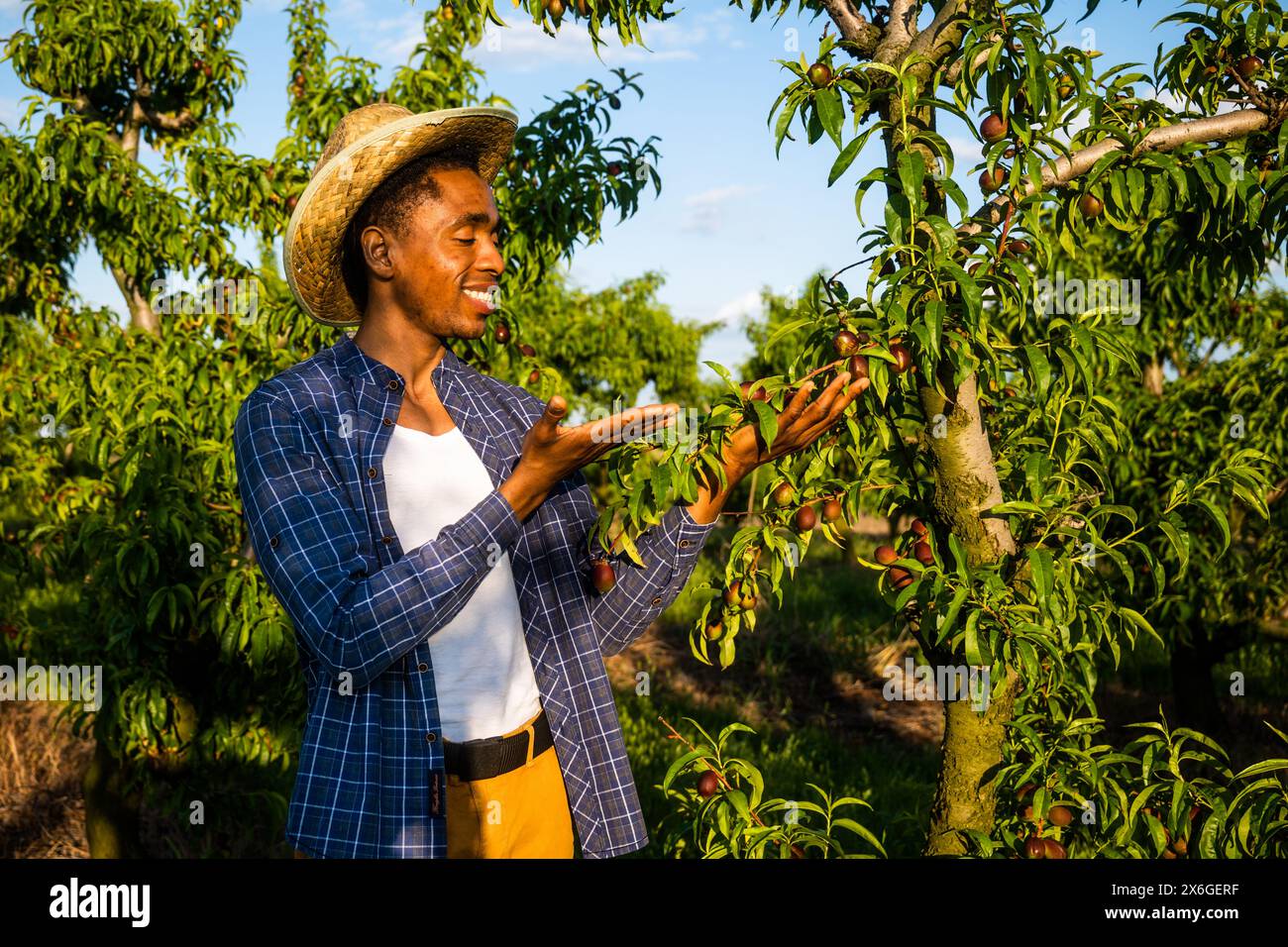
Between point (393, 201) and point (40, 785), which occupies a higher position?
point (393, 201)

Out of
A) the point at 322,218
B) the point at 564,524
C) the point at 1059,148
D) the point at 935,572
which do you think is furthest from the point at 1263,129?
the point at 322,218

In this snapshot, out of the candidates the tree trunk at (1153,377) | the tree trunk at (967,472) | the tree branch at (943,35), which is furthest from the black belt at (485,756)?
the tree trunk at (1153,377)

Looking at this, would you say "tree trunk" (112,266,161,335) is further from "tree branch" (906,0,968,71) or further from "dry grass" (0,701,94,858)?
"tree branch" (906,0,968,71)

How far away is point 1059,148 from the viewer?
7.32ft

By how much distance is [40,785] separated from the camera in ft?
20.7

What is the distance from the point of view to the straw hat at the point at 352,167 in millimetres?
2295

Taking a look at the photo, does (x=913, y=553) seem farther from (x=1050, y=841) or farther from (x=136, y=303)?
(x=136, y=303)

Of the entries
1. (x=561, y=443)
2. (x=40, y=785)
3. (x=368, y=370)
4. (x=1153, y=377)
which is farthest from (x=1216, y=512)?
(x=40, y=785)

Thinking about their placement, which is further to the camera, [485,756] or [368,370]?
[368,370]

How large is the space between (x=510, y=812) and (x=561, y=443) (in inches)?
32.9

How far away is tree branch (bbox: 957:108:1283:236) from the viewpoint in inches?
89.6

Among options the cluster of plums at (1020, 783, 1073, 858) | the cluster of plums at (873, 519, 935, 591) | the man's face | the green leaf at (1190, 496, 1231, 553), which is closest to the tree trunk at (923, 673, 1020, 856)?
the cluster of plums at (1020, 783, 1073, 858)

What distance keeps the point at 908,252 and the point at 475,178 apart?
3.02 feet
